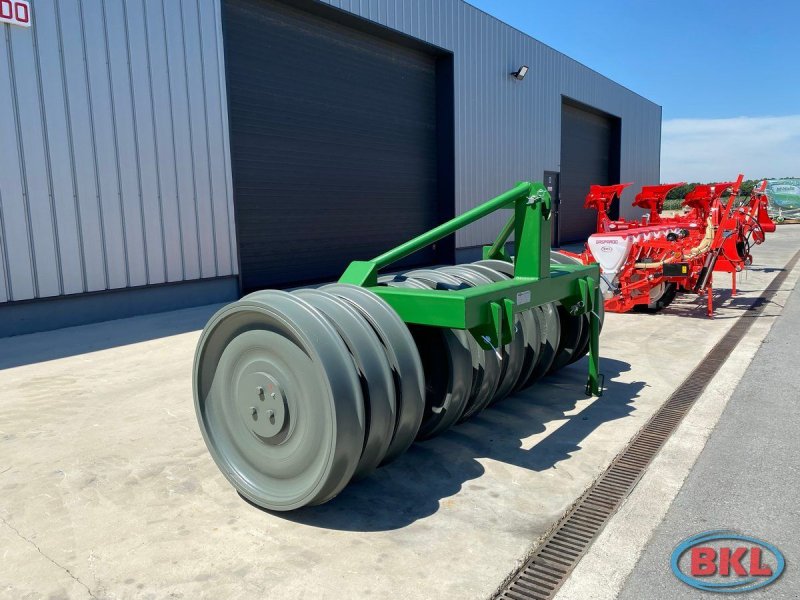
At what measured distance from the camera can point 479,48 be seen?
1400 cm

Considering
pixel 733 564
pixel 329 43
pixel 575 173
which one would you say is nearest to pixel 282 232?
pixel 329 43

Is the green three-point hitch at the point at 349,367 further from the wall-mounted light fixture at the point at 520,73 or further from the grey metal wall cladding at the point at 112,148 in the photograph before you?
the wall-mounted light fixture at the point at 520,73

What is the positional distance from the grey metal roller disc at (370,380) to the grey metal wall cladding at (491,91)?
8.78 metres

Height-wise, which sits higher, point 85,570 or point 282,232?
point 282,232

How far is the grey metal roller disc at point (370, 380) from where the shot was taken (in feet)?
9.16

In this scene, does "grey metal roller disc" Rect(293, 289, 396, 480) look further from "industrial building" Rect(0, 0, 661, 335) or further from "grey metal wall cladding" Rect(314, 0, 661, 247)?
"grey metal wall cladding" Rect(314, 0, 661, 247)

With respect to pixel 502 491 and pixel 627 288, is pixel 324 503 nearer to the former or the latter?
pixel 502 491

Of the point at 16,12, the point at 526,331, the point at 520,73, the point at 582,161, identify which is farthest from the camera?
the point at 582,161

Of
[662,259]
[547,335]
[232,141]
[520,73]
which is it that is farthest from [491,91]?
[547,335]

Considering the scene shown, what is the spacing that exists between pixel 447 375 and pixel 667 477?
1292 millimetres

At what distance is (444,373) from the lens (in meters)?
3.53

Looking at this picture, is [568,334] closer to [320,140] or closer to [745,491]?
[745,491]
